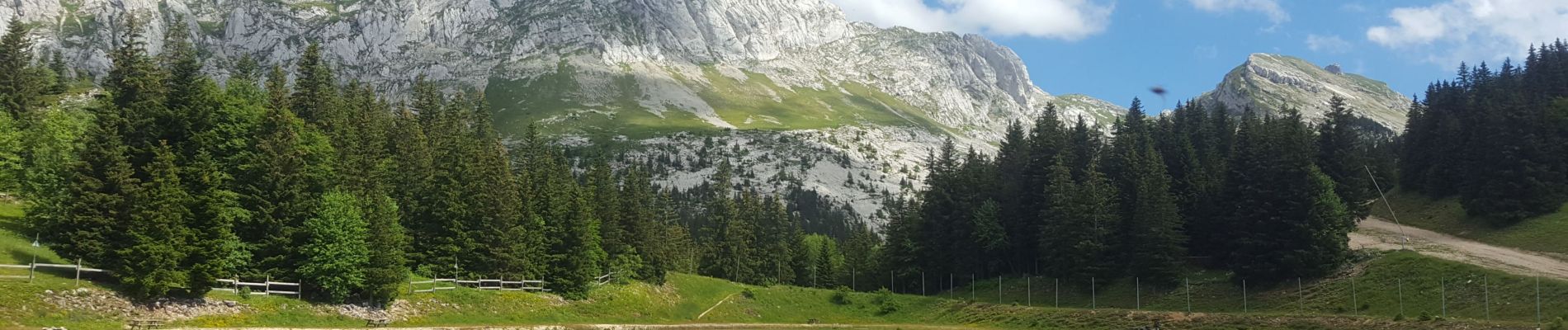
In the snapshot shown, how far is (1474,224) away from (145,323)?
351 feet

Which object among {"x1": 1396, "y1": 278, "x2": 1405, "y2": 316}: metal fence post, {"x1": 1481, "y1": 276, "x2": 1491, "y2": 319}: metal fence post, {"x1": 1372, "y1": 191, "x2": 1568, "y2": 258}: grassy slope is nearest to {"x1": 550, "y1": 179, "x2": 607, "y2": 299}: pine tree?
{"x1": 1396, "y1": 278, "x2": 1405, "y2": 316}: metal fence post

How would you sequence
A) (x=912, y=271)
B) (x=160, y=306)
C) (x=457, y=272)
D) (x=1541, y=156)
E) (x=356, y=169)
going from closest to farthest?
(x=160, y=306)
(x=356, y=169)
(x=457, y=272)
(x=1541, y=156)
(x=912, y=271)

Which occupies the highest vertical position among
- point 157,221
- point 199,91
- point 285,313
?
point 199,91

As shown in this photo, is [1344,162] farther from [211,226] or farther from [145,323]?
Result: [145,323]

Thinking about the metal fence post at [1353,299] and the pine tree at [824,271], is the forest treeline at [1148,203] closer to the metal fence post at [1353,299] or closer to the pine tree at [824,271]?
the metal fence post at [1353,299]

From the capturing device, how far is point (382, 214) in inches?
2303

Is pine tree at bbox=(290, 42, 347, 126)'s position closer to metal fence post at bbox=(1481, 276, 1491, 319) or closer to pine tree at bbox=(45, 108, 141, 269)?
pine tree at bbox=(45, 108, 141, 269)

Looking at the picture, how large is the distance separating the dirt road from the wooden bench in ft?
248

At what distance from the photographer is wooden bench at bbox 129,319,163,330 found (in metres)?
40.9

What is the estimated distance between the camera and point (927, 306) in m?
89.5

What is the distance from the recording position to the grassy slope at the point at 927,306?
159 ft

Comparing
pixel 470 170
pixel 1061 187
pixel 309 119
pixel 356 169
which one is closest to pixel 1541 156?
pixel 1061 187

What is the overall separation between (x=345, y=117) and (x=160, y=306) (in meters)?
33.7

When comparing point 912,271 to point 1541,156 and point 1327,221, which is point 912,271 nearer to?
point 1327,221
